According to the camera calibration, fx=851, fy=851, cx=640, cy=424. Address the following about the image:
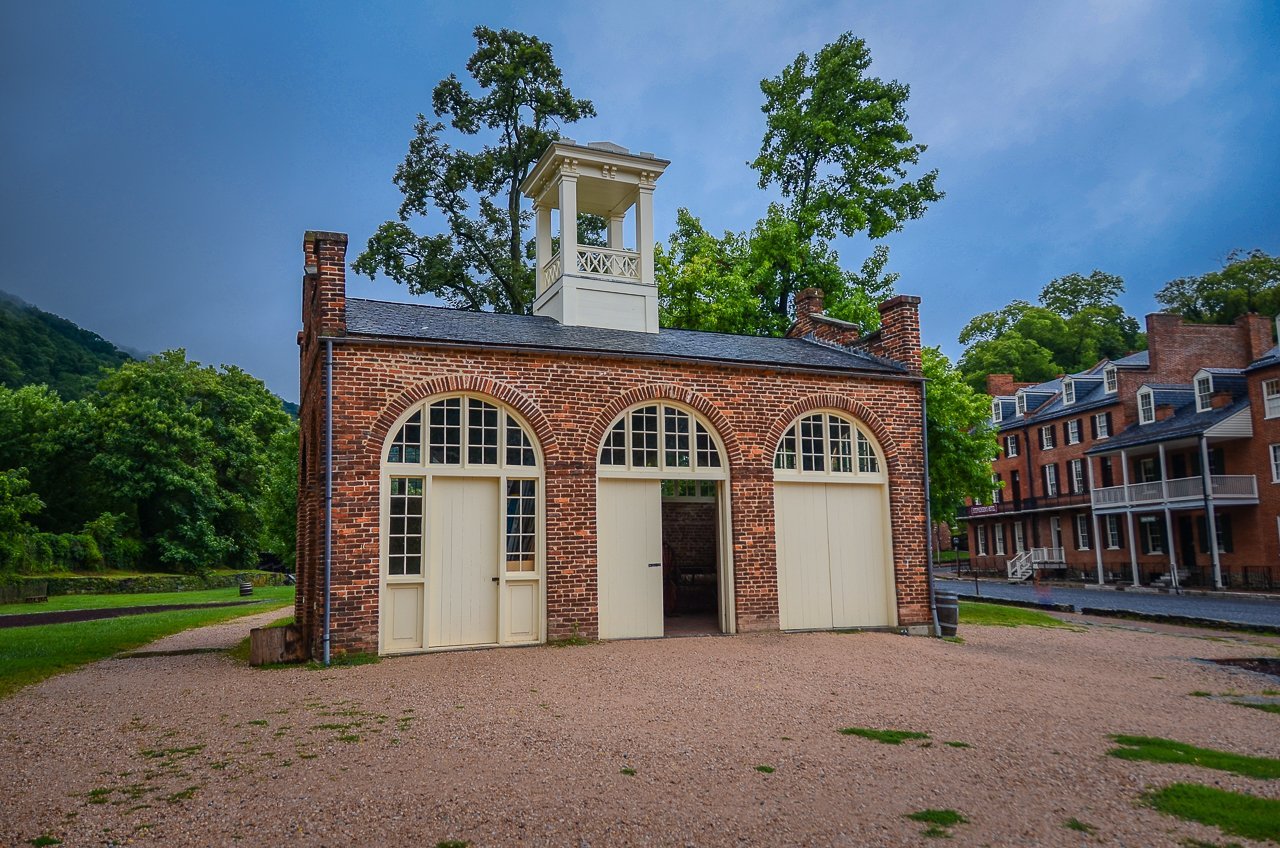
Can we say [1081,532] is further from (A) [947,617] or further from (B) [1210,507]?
(A) [947,617]

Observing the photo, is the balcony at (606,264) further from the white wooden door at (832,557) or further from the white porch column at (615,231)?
the white wooden door at (832,557)

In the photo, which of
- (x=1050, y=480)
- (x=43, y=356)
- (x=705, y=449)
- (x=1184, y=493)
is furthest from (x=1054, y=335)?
(x=43, y=356)

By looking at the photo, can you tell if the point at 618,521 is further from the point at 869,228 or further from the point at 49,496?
the point at 49,496

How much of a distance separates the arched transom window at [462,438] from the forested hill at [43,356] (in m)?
41.9

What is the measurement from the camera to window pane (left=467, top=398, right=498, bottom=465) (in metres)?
11.6

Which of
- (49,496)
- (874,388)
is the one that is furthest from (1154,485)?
(49,496)

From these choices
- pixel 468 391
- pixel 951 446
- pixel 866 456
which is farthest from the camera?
pixel 951 446

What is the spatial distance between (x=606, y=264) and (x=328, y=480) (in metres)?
7.03

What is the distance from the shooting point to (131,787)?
5.56 meters

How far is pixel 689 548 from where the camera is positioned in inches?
734

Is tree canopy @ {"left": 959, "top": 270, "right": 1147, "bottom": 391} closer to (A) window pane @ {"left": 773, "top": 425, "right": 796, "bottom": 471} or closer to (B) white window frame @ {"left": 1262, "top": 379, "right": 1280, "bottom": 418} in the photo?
(B) white window frame @ {"left": 1262, "top": 379, "right": 1280, "bottom": 418}

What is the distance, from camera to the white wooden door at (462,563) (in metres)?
11.1

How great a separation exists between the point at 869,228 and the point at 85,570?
1256 inches

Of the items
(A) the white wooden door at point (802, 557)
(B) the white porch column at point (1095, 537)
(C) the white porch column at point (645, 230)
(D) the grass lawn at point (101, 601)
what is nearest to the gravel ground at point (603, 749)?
(A) the white wooden door at point (802, 557)
